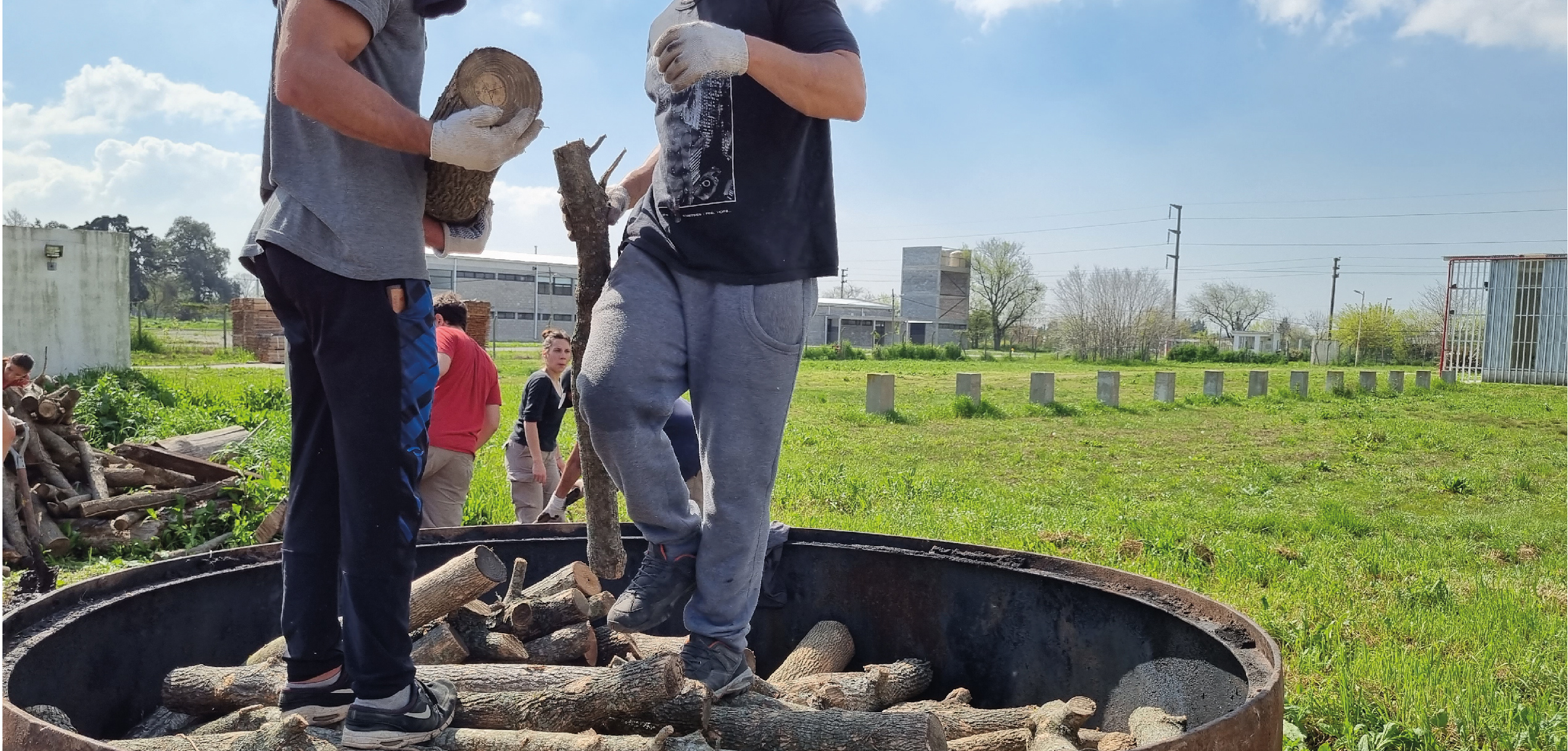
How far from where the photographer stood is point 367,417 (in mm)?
2045

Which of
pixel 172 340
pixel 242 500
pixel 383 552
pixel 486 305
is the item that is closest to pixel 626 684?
pixel 383 552

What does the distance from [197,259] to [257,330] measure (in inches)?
1571

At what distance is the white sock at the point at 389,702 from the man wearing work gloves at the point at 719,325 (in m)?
0.58

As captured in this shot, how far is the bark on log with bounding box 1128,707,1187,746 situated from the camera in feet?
7.66

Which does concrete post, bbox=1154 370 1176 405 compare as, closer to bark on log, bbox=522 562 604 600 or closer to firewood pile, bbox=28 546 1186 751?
firewood pile, bbox=28 546 1186 751

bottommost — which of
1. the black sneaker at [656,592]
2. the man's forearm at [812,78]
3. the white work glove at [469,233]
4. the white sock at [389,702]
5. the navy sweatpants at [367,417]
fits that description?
the white sock at [389,702]

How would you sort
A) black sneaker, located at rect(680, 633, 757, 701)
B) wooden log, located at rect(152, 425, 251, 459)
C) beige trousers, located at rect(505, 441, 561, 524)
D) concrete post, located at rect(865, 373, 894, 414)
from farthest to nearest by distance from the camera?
1. concrete post, located at rect(865, 373, 894, 414)
2. wooden log, located at rect(152, 425, 251, 459)
3. beige trousers, located at rect(505, 441, 561, 524)
4. black sneaker, located at rect(680, 633, 757, 701)

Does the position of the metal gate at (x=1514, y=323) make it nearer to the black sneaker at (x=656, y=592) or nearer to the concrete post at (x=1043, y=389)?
the concrete post at (x=1043, y=389)

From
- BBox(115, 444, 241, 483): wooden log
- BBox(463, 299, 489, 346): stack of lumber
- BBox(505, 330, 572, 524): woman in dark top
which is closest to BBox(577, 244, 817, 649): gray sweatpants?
BBox(505, 330, 572, 524): woman in dark top

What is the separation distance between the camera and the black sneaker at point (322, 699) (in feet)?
7.07

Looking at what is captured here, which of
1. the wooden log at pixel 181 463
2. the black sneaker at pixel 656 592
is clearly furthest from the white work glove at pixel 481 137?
the wooden log at pixel 181 463

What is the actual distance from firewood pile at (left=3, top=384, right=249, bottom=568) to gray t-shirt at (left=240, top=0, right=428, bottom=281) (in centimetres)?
509

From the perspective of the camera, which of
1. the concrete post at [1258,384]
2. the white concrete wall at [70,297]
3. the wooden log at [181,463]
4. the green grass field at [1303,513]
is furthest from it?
the concrete post at [1258,384]

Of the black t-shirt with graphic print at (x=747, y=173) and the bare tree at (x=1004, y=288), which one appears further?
the bare tree at (x=1004, y=288)
